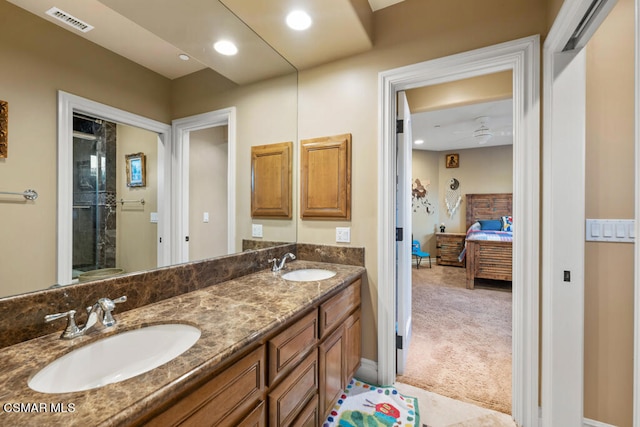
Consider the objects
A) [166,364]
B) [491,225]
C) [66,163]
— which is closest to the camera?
[166,364]

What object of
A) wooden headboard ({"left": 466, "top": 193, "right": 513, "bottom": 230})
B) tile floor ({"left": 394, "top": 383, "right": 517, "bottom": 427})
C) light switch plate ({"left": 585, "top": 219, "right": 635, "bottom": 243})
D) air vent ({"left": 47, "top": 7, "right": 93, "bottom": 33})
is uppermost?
air vent ({"left": 47, "top": 7, "right": 93, "bottom": 33})

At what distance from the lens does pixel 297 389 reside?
119 cm

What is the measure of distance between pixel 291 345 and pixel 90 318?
28.0 inches

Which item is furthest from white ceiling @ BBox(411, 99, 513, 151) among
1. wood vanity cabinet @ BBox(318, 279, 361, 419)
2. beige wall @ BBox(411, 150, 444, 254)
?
wood vanity cabinet @ BBox(318, 279, 361, 419)

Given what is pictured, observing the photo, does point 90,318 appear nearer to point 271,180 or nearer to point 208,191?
point 208,191

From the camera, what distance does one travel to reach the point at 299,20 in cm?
166

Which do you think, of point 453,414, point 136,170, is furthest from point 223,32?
point 453,414

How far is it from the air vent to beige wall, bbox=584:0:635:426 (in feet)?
7.74

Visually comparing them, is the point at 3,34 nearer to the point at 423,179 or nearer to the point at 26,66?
the point at 26,66

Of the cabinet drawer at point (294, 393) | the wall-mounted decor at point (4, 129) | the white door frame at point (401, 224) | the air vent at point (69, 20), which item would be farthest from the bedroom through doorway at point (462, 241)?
the air vent at point (69, 20)

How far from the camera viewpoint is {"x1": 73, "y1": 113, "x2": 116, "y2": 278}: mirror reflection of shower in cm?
96

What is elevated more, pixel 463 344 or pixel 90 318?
pixel 90 318

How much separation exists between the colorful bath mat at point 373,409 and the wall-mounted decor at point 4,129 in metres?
1.88

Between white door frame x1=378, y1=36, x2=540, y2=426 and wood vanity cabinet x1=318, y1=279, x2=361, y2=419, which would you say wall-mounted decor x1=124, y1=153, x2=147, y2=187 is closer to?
wood vanity cabinet x1=318, y1=279, x2=361, y2=419
